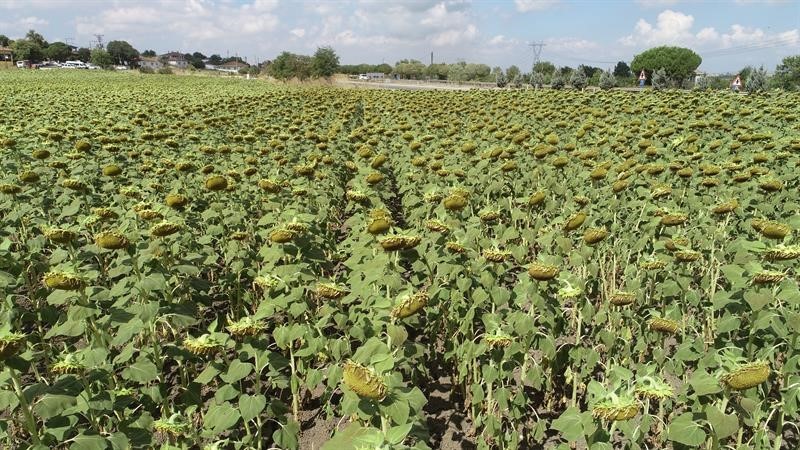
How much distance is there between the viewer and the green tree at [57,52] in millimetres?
120188

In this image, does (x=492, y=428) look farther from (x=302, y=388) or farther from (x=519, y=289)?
(x=302, y=388)

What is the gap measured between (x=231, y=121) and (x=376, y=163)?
358 inches

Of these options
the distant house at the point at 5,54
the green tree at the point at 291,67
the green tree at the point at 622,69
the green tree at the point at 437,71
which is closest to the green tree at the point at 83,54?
the distant house at the point at 5,54

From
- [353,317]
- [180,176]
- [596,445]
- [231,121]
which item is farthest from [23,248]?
[231,121]

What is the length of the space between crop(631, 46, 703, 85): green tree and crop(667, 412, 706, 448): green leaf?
103346mm

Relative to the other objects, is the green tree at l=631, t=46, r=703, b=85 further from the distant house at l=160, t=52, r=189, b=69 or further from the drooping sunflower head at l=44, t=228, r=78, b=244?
the distant house at l=160, t=52, r=189, b=69

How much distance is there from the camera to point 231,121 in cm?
1355

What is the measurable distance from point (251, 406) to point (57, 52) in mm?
151574

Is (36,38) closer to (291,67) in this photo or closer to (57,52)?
(57,52)

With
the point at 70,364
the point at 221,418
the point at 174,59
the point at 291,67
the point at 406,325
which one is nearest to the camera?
the point at 70,364

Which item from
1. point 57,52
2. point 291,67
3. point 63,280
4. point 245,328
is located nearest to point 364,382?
point 245,328

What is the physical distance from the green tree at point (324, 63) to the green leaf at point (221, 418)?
60805 millimetres

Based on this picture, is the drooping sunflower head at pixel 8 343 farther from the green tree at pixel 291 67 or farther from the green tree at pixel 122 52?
the green tree at pixel 122 52

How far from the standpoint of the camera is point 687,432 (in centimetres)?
239
